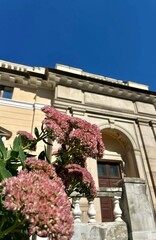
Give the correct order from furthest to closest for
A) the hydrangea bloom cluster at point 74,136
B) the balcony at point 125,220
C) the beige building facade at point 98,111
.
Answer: the beige building facade at point 98,111
the balcony at point 125,220
the hydrangea bloom cluster at point 74,136

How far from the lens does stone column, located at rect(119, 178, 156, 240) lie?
3.96 meters

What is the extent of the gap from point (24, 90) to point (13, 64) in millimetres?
A: 2471

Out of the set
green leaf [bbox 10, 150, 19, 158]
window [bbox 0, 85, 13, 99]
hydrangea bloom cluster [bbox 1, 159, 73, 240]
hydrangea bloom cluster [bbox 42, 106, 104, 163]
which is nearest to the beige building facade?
window [bbox 0, 85, 13, 99]

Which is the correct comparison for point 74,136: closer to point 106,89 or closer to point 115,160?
point 115,160

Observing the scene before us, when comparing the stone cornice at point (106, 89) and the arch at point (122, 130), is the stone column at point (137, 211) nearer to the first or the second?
the arch at point (122, 130)

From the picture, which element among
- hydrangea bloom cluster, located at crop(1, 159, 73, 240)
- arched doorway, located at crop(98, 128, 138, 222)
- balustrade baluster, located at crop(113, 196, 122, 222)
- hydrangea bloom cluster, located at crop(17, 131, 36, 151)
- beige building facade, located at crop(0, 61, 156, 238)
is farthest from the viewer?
arched doorway, located at crop(98, 128, 138, 222)

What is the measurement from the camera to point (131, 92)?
1041 cm

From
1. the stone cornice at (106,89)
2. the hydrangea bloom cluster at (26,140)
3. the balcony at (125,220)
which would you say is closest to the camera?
the hydrangea bloom cluster at (26,140)

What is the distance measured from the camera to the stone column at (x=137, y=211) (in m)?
3.96

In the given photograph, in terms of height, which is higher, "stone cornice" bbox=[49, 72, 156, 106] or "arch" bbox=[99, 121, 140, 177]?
"stone cornice" bbox=[49, 72, 156, 106]

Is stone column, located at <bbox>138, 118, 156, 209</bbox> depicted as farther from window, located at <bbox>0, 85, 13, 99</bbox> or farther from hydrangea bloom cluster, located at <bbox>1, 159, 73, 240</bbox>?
hydrangea bloom cluster, located at <bbox>1, 159, 73, 240</bbox>

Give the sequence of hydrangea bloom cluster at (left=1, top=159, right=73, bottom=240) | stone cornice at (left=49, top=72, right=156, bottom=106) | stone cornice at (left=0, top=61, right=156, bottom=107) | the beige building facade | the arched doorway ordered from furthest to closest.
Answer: stone cornice at (left=49, top=72, right=156, bottom=106) → stone cornice at (left=0, top=61, right=156, bottom=107) → the arched doorway → the beige building facade → hydrangea bloom cluster at (left=1, top=159, right=73, bottom=240)

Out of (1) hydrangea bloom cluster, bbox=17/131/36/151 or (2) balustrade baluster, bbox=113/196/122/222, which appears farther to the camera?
(2) balustrade baluster, bbox=113/196/122/222

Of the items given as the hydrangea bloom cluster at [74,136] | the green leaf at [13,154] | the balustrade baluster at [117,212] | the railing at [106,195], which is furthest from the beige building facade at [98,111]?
the green leaf at [13,154]
